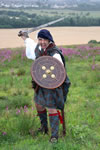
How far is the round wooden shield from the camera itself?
137 inches

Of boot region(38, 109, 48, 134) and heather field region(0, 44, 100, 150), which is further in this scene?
boot region(38, 109, 48, 134)

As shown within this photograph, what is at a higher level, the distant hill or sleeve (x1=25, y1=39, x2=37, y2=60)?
sleeve (x1=25, y1=39, x2=37, y2=60)

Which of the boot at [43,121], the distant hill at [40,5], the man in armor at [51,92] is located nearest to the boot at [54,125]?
the man in armor at [51,92]

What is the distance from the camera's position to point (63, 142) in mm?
3680

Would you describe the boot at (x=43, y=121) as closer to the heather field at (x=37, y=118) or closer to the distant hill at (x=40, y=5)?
the heather field at (x=37, y=118)

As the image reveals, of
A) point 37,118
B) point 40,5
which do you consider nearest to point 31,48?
point 37,118

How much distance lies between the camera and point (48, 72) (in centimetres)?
357

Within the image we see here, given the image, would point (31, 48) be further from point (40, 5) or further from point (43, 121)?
point (40, 5)

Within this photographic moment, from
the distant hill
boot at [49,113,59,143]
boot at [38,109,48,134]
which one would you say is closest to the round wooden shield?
boot at [49,113,59,143]

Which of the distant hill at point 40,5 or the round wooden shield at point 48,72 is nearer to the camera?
the round wooden shield at point 48,72

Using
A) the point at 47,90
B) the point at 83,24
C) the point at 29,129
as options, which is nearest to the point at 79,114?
the point at 29,129

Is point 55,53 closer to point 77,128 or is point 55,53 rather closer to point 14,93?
point 77,128

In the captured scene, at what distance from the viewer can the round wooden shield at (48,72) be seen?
3.49 metres

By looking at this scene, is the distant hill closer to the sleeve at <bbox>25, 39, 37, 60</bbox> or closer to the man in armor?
the sleeve at <bbox>25, 39, 37, 60</bbox>
